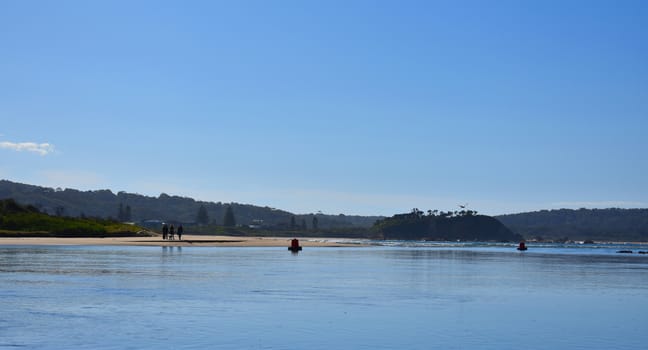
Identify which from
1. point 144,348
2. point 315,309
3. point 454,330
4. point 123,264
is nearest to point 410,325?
point 454,330

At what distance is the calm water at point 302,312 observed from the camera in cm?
2048

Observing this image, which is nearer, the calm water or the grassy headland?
the calm water

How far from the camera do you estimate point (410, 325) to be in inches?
938

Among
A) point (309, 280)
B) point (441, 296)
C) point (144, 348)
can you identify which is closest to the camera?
point (144, 348)

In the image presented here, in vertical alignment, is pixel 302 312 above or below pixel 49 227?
below

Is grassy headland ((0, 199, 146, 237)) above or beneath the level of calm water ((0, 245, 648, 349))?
above

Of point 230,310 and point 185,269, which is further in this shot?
point 185,269

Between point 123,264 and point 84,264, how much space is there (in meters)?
2.46

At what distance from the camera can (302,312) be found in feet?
85.8

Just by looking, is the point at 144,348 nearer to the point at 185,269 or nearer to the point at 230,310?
the point at 230,310

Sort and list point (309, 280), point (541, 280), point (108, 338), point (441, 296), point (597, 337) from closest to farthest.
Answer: point (108, 338) < point (597, 337) < point (441, 296) < point (309, 280) < point (541, 280)

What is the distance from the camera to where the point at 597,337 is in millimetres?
22359

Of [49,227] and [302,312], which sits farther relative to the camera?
[49,227]

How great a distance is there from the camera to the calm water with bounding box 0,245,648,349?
67.2 ft
